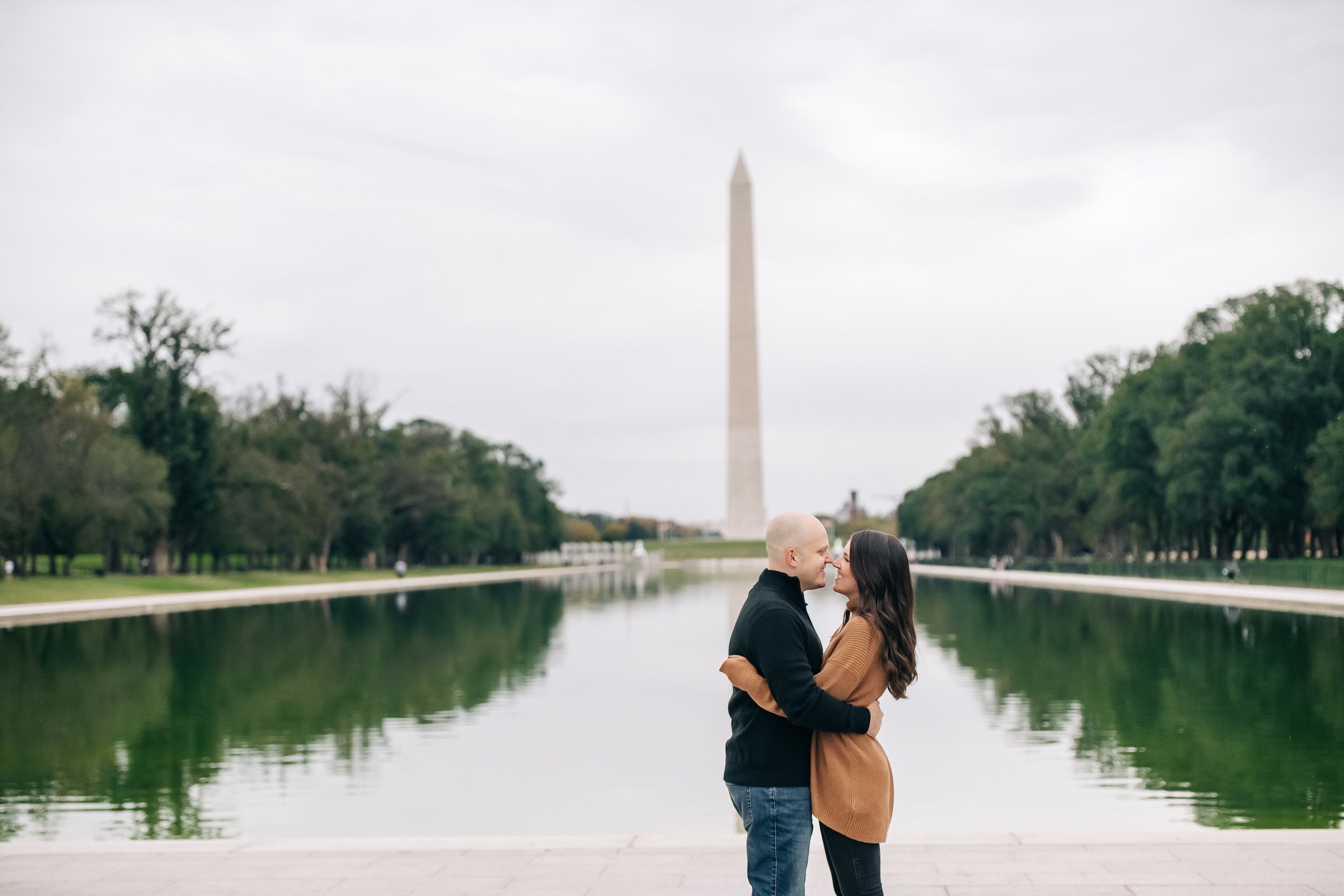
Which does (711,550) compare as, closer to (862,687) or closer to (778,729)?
(778,729)

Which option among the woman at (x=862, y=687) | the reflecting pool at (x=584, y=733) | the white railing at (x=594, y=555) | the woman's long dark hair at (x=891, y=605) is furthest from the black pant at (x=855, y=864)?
the white railing at (x=594, y=555)

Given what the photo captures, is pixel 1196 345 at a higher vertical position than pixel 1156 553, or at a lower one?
higher

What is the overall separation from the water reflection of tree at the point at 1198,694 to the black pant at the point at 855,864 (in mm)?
4543

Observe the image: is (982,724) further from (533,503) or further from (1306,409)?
(533,503)

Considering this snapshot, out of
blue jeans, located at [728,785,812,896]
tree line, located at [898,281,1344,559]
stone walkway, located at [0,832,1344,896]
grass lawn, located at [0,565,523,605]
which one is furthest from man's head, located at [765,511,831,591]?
tree line, located at [898,281,1344,559]

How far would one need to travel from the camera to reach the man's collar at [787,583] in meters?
3.51

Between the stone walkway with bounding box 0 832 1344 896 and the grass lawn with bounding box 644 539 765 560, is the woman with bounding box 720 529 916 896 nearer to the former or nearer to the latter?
the stone walkway with bounding box 0 832 1344 896

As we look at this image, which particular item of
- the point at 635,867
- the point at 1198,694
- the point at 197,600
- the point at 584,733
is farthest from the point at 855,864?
the point at 197,600

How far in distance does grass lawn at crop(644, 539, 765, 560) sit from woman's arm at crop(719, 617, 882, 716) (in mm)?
59067

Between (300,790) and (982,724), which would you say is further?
(982,724)

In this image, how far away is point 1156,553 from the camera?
194 ft

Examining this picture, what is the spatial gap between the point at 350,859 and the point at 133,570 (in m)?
50.1

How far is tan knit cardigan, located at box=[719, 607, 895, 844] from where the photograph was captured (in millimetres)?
3420

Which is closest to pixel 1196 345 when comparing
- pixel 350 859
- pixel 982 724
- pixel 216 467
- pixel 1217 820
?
pixel 216 467
